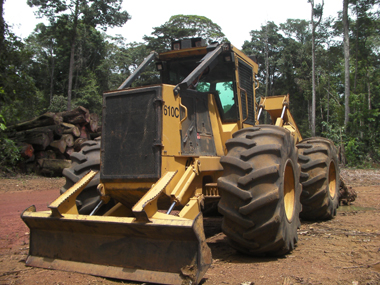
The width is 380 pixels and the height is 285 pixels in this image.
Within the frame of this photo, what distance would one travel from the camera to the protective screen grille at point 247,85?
5.83 m

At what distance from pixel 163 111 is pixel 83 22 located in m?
30.9

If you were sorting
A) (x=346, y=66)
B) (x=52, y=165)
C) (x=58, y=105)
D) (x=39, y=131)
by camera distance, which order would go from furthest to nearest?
(x=58, y=105), (x=346, y=66), (x=52, y=165), (x=39, y=131)

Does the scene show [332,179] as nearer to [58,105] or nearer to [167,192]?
[167,192]

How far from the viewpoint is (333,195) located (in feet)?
23.3

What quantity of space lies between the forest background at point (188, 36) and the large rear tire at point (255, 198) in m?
10.7

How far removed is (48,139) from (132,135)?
34.9 ft

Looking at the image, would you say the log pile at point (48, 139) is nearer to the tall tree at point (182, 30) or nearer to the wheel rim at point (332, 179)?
the wheel rim at point (332, 179)

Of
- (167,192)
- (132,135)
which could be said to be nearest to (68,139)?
(132,135)

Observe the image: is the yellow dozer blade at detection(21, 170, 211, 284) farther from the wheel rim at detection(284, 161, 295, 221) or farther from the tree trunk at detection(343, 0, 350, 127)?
the tree trunk at detection(343, 0, 350, 127)

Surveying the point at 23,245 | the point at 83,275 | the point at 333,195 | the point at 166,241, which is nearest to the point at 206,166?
the point at 166,241

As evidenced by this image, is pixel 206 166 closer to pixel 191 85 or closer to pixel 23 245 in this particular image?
pixel 191 85

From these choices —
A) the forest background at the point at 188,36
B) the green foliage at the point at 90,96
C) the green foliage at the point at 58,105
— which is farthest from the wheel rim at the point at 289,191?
the green foliage at the point at 90,96

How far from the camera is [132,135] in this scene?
4406mm

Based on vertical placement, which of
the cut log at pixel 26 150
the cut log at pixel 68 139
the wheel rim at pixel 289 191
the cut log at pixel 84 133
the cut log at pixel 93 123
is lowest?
the wheel rim at pixel 289 191
